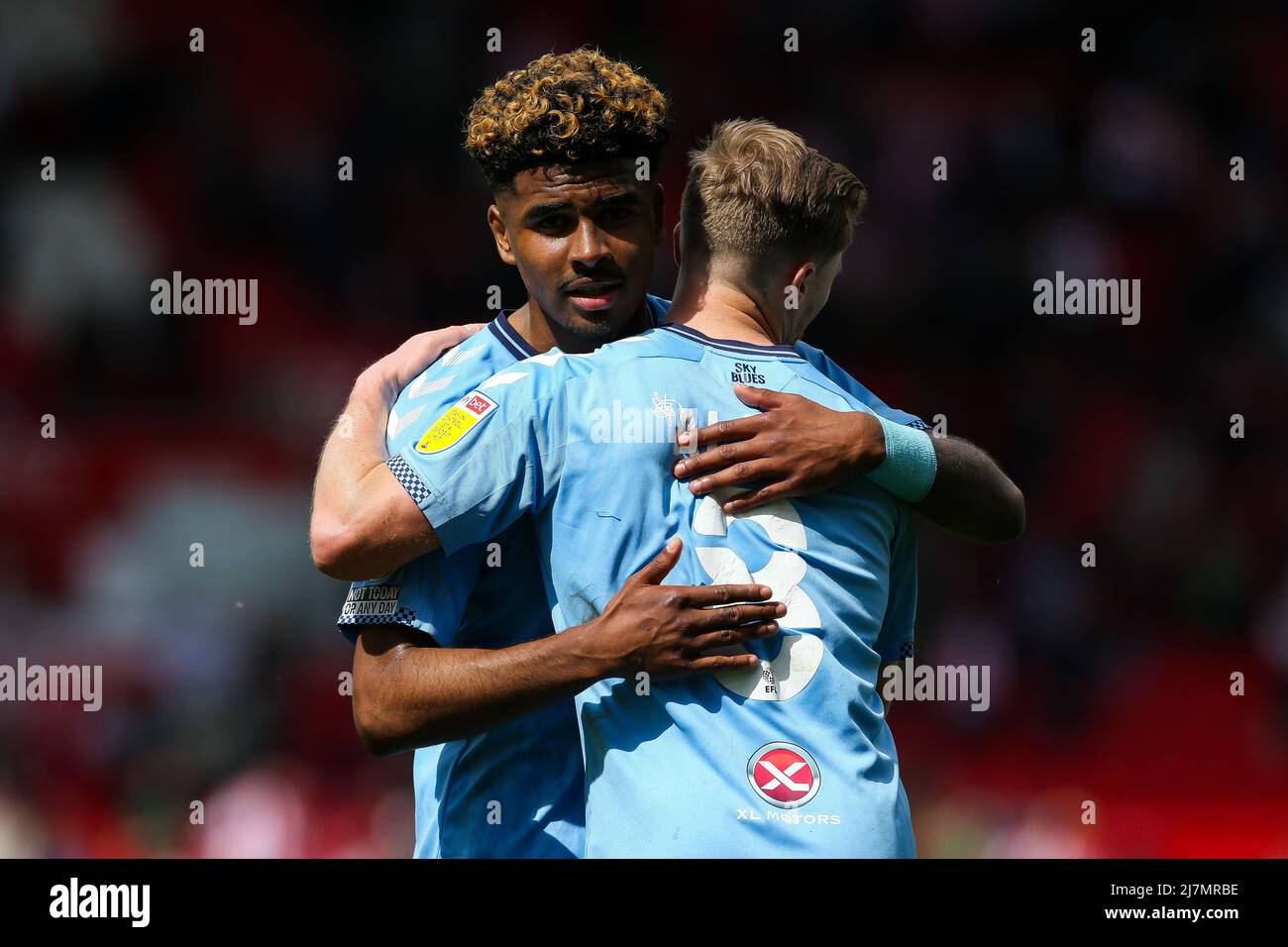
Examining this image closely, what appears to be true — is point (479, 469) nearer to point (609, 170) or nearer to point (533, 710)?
point (533, 710)

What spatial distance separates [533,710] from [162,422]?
17.4 feet

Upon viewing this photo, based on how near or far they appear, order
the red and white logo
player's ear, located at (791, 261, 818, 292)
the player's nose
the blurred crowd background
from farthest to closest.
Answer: the blurred crowd background, the player's nose, player's ear, located at (791, 261, 818, 292), the red and white logo

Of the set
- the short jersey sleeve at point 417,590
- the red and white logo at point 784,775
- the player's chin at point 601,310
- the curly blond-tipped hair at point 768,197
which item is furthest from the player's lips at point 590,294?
the red and white logo at point 784,775

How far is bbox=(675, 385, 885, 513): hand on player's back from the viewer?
2.50 meters

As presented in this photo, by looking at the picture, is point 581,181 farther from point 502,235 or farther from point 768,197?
point 768,197

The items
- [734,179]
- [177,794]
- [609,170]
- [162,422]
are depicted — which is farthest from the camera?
[162,422]

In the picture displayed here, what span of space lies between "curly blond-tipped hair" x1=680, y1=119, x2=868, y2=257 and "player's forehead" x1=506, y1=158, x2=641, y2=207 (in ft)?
0.75

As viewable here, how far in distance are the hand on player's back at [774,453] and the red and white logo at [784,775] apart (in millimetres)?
419

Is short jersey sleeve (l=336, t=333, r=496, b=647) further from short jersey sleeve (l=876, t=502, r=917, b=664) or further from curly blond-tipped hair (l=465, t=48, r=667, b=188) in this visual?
short jersey sleeve (l=876, t=502, r=917, b=664)

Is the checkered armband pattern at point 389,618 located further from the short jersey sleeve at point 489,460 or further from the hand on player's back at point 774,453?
the hand on player's back at point 774,453

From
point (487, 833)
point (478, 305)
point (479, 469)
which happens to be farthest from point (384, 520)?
point (478, 305)

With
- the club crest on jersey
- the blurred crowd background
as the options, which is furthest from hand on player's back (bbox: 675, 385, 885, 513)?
the blurred crowd background

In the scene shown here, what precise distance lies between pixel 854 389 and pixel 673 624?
93 cm

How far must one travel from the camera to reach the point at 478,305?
743 cm
